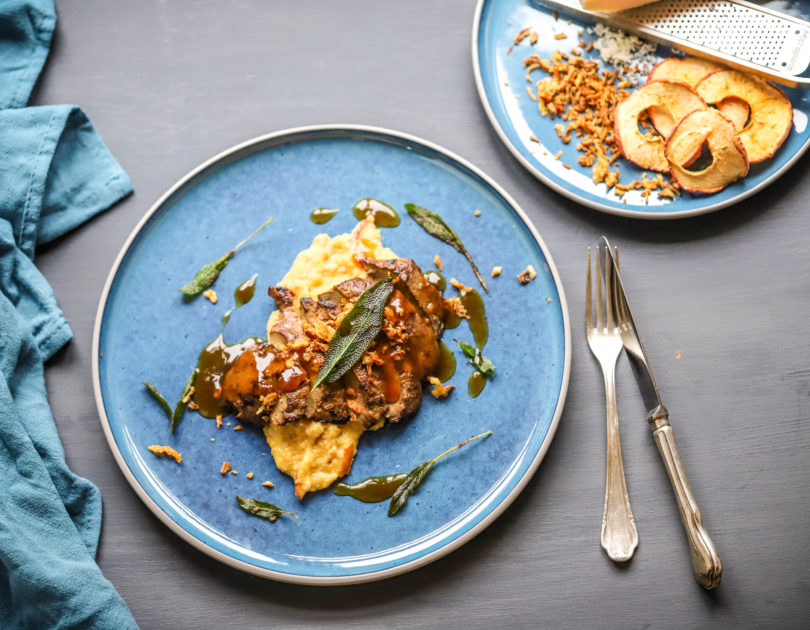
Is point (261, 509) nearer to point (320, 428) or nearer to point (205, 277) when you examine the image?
point (320, 428)

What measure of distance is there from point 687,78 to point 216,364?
2407 millimetres

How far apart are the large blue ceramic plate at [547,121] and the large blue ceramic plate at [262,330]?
291 mm

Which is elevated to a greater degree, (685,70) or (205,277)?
(685,70)

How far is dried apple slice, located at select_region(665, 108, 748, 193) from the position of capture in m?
2.85

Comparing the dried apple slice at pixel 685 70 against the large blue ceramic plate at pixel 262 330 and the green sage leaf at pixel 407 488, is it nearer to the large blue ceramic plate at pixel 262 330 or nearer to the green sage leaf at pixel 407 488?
the large blue ceramic plate at pixel 262 330

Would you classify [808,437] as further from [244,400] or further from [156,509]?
[156,509]

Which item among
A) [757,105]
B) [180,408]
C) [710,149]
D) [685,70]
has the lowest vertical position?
[180,408]

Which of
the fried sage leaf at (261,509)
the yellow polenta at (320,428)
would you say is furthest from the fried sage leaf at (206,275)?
the fried sage leaf at (261,509)

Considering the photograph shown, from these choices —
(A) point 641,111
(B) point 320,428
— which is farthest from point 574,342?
(B) point 320,428

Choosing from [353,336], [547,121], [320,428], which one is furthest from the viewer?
[547,121]

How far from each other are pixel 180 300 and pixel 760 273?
2.55 m

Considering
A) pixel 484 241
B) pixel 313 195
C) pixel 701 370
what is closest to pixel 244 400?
pixel 313 195

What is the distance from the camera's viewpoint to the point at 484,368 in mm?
2846

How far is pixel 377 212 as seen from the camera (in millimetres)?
2979
